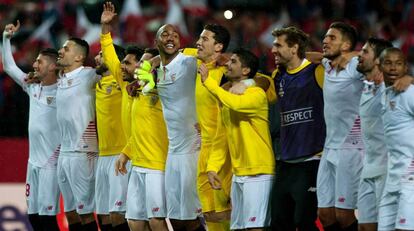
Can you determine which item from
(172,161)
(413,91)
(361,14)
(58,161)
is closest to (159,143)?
(172,161)

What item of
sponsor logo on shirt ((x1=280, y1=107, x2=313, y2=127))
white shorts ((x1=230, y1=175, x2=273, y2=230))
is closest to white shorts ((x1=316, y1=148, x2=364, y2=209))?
sponsor logo on shirt ((x1=280, y1=107, x2=313, y2=127))

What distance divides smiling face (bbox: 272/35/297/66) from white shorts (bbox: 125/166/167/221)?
5.41ft

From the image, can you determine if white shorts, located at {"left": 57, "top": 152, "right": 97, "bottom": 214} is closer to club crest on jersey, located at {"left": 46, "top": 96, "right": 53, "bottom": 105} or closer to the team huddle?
the team huddle

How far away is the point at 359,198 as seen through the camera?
9.63 metres

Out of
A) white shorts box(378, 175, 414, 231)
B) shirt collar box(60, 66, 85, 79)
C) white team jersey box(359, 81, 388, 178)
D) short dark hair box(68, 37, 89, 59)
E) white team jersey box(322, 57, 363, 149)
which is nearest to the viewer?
white shorts box(378, 175, 414, 231)

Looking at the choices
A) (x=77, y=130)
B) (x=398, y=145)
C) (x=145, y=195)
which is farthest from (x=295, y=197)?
(x=77, y=130)

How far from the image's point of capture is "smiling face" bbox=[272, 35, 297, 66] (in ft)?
33.3

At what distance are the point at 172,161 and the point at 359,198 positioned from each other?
192 cm

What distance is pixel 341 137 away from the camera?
988 cm

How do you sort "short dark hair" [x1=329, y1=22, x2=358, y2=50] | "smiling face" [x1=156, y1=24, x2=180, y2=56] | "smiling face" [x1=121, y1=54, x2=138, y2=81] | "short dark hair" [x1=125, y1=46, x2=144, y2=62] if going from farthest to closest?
1. "short dark hair" [x1=125, y1=46, x2=144, y2=62]
2. "smiling face" [x1=121, y1=54, x2=138, y2=81]
3. "smiling face" [x1=156, y1=24, x2=180, y2=56]
4. "short dark hair" [x1=329, y1=22, x2=358, y2=50]

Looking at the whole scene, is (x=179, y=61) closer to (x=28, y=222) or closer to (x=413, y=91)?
(x=413, y=91)

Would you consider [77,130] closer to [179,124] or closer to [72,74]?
[72,74]

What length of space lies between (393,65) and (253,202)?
1.85 meters

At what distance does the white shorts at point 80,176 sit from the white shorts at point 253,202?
2428 mm
